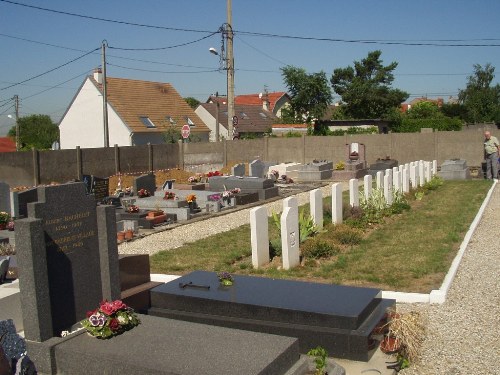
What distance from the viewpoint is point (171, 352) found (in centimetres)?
499

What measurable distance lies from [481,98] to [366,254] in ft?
200

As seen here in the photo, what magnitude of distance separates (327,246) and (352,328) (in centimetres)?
417

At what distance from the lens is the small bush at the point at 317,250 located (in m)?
9.90

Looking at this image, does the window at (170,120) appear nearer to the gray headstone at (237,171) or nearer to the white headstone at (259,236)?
the gray headstone at (237,171)

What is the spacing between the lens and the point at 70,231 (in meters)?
6.09

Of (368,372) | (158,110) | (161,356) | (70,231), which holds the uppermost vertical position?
(158,110)

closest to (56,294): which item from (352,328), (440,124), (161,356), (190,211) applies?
(161,356)

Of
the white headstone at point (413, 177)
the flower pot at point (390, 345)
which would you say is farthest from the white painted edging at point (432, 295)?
the white headstone at point (413, 177)

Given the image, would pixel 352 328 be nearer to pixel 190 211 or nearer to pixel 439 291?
pixel 439 291

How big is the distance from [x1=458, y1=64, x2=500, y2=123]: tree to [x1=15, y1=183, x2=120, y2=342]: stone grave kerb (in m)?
62.7

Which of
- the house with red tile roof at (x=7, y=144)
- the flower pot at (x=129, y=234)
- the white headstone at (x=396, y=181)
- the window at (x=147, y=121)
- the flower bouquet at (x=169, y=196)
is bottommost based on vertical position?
the flower pot at (x=129, y=234)

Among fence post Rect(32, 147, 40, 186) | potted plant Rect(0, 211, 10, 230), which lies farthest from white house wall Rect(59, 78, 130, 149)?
potted plant Rect(0, 211, 10, 230)

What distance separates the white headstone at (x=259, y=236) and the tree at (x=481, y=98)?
59143mm

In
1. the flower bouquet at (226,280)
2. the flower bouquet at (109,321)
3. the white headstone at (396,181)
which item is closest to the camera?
the flower bouquet at (109,321)
